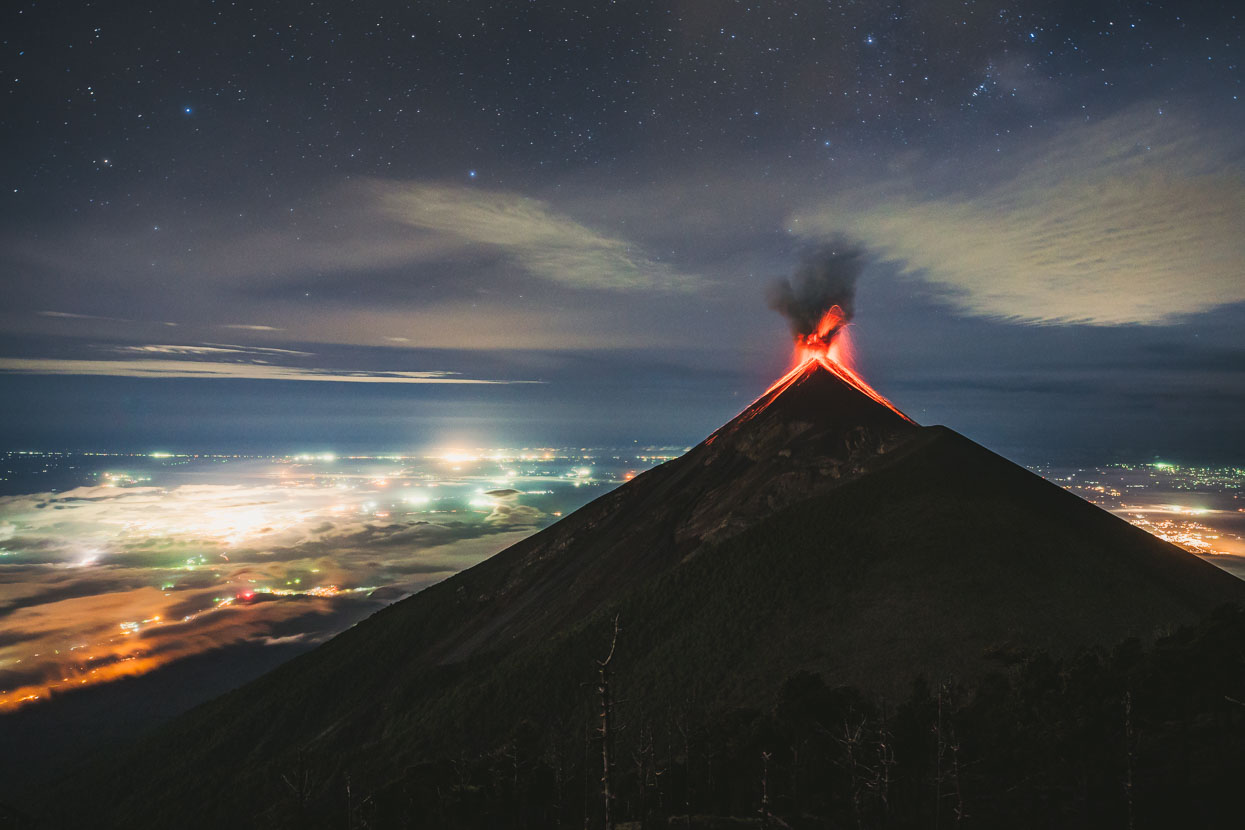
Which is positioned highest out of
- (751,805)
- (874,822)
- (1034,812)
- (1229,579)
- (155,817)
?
(1229,579)

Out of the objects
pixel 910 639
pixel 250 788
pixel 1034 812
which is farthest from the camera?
pixel 250 788

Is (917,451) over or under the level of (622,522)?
over

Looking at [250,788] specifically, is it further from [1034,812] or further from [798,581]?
[1034,812]

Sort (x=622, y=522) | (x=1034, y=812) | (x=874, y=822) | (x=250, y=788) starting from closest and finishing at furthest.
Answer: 1. (x=1034, y=812)
2. (x=874, y=822)
3. (x=250, y=788)
4. (x=622, y=522)

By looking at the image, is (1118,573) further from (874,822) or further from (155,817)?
(155,817)

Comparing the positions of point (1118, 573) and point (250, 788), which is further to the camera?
point (250, 788)

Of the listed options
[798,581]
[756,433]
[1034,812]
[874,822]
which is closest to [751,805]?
[874,822]
